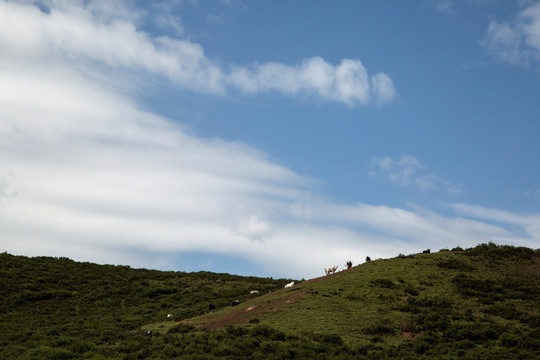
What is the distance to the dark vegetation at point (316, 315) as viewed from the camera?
103 feet

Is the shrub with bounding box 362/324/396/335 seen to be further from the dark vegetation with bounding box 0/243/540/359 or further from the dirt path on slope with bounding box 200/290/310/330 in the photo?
the dirt path on slope with bounding box 200/290/310/330

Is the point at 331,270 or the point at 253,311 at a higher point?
the point at 331,270

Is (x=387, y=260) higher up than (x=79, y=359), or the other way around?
(x=387, y=260)

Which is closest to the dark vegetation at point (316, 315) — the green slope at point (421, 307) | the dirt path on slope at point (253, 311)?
the green slope at point (421, 307)

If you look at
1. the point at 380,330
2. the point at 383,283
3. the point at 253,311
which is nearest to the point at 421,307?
the point at 383,283

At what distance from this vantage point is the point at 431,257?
51.7 m

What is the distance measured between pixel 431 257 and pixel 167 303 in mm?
29440

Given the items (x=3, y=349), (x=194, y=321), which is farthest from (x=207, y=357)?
(x=3, y=349)

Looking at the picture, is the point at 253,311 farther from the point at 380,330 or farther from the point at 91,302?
the point at 91,302

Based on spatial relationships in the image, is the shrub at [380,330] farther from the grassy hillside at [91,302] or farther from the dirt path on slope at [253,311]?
the grassy hillside at [91,302]

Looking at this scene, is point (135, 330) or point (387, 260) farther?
point (387, 260)

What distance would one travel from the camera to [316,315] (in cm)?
3747

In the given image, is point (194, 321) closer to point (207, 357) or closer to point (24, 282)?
point (207, 357)

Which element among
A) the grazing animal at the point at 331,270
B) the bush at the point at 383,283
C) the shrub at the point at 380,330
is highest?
the grazing animal at the point at 331,270
